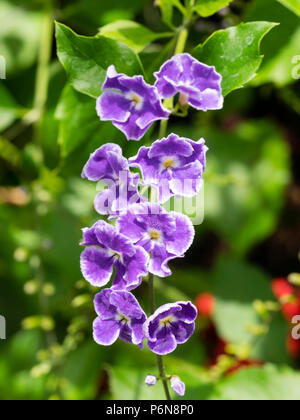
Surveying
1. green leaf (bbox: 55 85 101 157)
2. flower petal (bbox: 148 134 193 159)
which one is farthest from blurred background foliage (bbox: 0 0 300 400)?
flower petal (bbox: 148 134 193 159)

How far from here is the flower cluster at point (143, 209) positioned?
61 centimetres

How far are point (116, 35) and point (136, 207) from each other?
0.30 meters

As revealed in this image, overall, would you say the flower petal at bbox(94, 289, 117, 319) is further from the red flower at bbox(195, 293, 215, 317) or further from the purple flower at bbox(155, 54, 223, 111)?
the red flower at bbox(195, 293, 215, 317)

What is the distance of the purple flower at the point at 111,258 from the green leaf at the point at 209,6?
35 cm

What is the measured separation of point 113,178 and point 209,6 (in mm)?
291

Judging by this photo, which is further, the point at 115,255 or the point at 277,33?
the point at 277,33

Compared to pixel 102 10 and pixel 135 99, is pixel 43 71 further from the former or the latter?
pixel 135 99

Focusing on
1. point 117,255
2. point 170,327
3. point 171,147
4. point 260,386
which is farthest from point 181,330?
point 260,386

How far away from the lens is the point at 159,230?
62 centimetres

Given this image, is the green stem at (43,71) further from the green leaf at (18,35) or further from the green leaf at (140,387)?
the green leaf at (140,387)

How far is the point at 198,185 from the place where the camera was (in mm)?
625

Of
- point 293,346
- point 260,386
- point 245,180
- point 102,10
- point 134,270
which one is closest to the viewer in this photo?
point 134,270

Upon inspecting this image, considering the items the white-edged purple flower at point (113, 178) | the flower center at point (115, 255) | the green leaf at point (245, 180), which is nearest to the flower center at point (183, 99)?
the white-edged purple flower at point (113, 178)
